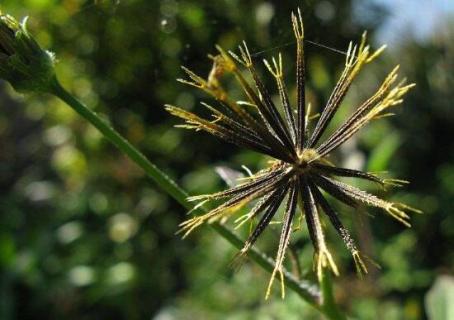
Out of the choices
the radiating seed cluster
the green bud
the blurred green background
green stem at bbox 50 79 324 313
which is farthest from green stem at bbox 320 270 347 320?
the blurred green background

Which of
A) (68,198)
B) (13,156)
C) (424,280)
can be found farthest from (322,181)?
(13,156)

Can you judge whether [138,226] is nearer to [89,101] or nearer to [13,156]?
[89,101]

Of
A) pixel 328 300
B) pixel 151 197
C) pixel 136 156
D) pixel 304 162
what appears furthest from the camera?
pixel 151 197

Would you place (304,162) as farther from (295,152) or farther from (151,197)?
(151,197)

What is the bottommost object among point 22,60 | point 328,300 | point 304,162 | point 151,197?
point 328,300

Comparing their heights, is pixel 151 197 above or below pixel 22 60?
above

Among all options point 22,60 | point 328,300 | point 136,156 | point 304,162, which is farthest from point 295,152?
point 22,60
